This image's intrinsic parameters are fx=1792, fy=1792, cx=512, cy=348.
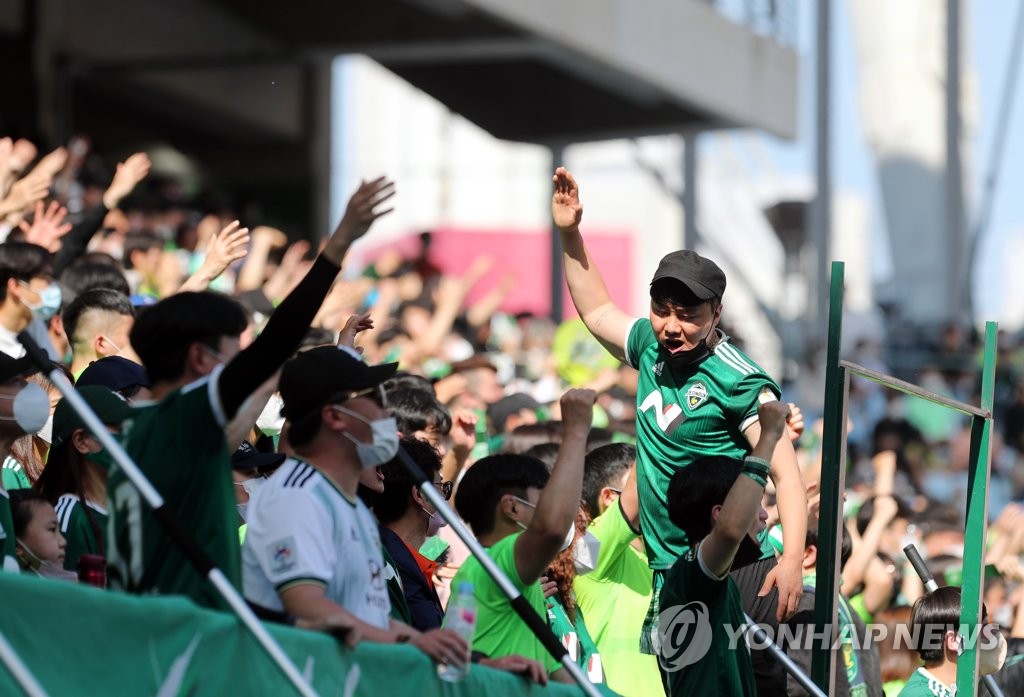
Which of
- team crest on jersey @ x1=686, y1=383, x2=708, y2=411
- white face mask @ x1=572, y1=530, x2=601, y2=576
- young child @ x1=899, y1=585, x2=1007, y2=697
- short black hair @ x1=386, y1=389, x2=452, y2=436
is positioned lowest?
young child @ x1=899, y1=585, x2=1007, y2=697

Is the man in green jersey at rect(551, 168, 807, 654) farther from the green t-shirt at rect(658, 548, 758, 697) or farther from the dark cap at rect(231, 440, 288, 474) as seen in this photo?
the dark cap at rect(231, 440, 288, 474)

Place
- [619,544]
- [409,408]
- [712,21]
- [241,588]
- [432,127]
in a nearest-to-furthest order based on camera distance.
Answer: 1. [241,588]
2. [619,544]
3. [409,408]
4. [712,21]
5. [432,127]

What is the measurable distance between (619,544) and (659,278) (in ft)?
3.50

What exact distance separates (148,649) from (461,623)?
0.91 metres

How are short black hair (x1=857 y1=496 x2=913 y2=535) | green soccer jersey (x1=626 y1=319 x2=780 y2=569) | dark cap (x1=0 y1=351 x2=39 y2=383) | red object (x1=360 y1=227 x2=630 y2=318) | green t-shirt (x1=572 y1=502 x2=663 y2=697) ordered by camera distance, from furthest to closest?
red object (x1=360 y1=227 x2=630 y2=318) < short black hair (x1=857 y1=496 x2=913 y2=535) < green t-shirt (x1=572 y1=502 x2=663 y2=697) < green soccer jersey (x1=626 y1=319 x2=780 y2=569) < dark cap (x1=0 y1=351 x2=39 y2=383)

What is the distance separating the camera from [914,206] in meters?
29.2

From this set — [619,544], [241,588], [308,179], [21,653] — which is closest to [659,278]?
[619,544]

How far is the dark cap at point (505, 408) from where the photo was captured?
30.5ft

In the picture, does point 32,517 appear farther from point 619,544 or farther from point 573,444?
point 619,544

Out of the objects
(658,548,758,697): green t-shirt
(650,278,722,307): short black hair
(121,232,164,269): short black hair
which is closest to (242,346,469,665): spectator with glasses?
(658,548,758,697): green t-shirt

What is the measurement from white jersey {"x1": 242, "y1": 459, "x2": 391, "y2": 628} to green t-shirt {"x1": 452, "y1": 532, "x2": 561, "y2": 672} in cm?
57

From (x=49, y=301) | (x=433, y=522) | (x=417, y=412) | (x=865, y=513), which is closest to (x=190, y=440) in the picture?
(x=433, y=522)

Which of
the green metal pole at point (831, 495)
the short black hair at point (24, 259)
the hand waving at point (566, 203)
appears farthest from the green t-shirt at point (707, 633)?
the short black hair at point (24, 259)

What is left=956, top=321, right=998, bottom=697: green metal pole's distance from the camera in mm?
6137
